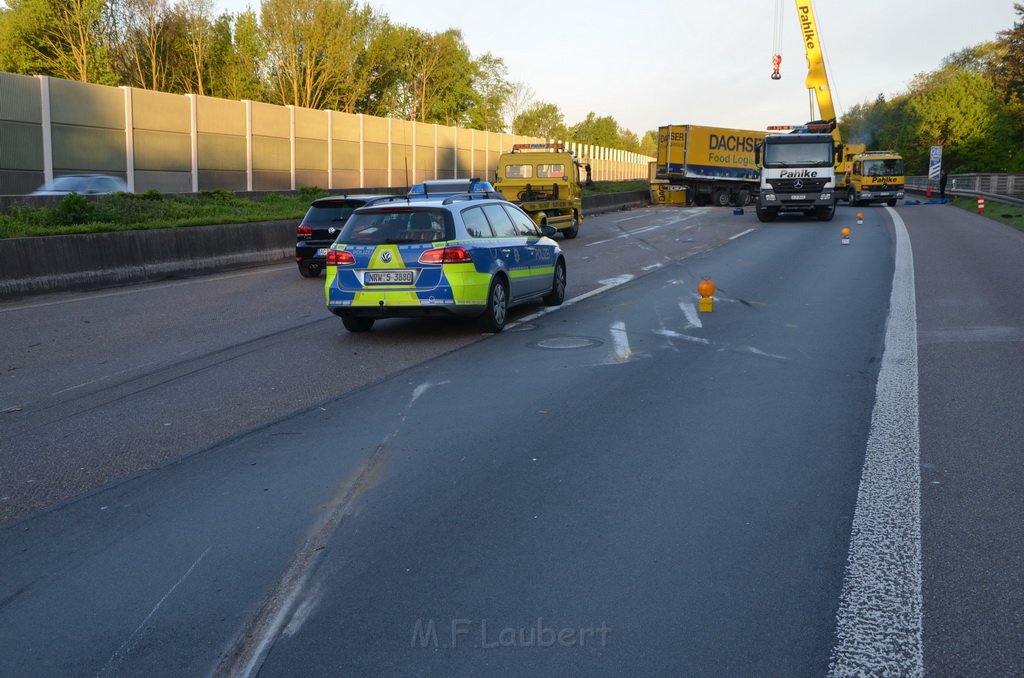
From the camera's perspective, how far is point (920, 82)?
11050 cm

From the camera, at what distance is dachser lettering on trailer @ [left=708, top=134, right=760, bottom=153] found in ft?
168

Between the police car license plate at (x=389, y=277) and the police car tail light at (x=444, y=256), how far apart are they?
232 mm

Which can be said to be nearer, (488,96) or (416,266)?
(416,266)

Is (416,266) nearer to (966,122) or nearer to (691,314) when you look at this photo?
(691,314)

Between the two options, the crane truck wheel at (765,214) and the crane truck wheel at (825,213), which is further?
the crane truck wheel at (765,214)

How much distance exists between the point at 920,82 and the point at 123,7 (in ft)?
274

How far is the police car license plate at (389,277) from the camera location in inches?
439

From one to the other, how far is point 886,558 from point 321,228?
15.0 metres

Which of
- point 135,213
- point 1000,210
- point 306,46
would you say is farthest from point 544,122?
point 135,213

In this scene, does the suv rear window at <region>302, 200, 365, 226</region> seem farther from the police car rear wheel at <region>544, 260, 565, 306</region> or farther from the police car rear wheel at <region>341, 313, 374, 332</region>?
the police car rear wheel at <region>341, 313, 374, 332</region>

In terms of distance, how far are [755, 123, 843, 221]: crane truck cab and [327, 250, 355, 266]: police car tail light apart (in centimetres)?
2657

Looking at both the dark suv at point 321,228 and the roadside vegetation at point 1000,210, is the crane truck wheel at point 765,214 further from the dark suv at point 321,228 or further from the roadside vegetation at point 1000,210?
the dark suv at point 321,228

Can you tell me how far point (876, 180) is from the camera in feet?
164

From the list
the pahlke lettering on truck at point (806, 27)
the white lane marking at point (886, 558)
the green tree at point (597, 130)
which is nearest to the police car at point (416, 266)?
the white lane marking at point (886, 558)
